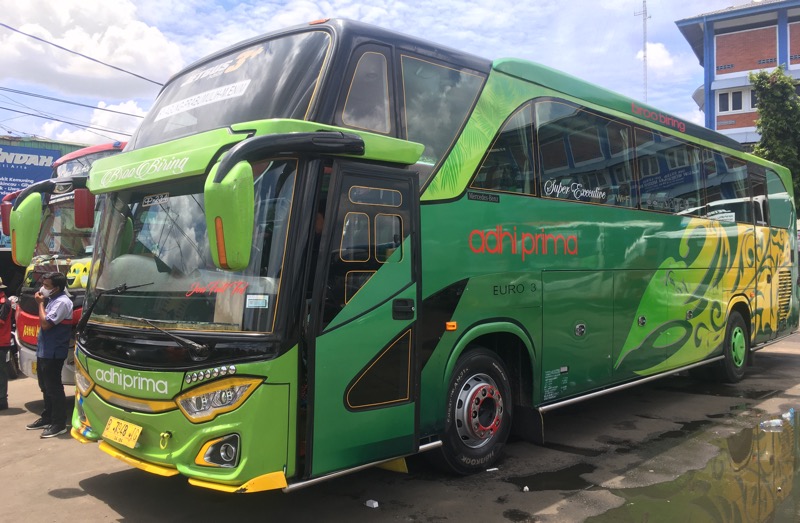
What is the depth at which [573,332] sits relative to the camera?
6.49 metres

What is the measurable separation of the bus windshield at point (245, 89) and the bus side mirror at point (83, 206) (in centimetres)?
71

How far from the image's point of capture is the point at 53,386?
23.3 ft

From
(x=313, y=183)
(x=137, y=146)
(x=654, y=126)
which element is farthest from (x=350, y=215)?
(x=654, y=126)

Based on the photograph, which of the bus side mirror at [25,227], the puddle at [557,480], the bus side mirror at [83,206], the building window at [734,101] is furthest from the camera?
the building window at [734,101]

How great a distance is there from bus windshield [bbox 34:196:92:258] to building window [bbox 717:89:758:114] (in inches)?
1590

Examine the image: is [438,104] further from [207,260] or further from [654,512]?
[654,512]

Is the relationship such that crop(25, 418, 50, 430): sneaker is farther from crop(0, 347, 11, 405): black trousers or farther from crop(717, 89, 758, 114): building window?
crop(717, 89, 758, 114): building window

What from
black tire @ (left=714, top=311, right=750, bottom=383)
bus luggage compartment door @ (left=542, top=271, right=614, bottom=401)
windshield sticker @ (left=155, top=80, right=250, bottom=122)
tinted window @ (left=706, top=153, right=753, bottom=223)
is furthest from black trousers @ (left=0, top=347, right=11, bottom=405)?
black tire @ (left=714, top=311, right=750, bottom=383)

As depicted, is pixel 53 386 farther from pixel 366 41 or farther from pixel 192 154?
pixel 366 41

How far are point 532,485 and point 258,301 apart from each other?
2.92 metres

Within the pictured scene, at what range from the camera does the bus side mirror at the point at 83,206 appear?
18.6 feet

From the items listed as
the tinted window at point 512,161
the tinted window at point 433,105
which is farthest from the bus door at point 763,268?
the tinted window at point 433,105

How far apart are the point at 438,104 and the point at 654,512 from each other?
3580 mm

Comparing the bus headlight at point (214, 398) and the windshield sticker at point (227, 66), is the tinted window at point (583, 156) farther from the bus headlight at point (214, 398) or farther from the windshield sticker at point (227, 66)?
the bus headlight at point (214, 398)
